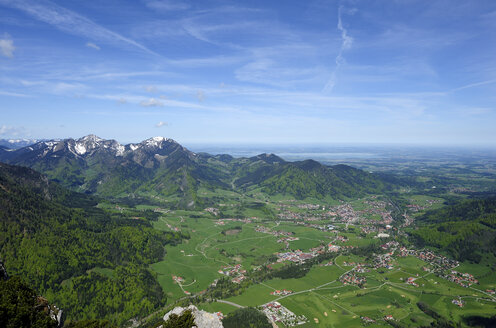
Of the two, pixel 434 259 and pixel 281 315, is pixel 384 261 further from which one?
pixel 281 315

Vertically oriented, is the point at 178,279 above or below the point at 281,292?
below

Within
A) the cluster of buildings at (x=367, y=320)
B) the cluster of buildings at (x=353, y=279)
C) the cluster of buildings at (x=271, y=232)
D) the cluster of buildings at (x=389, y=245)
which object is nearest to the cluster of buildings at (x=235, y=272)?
the cluster of buildings at (x=353, y=279)

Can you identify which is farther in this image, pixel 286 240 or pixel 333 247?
pixel 286 240

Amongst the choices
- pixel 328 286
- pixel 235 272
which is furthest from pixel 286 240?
pixel 328 286

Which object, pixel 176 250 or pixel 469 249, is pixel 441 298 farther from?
pixel 176 250

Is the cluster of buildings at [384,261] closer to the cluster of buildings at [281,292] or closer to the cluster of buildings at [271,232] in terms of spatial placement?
the cluster of buildings at [281,292]

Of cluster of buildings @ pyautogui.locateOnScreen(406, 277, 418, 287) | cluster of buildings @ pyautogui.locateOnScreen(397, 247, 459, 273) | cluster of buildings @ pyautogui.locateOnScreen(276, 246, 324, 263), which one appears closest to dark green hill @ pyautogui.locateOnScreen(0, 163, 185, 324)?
cluster of buildings @ pyautogui.locateOnScreen(276, 246, 324, 263)
